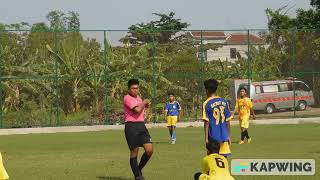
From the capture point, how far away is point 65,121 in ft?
112

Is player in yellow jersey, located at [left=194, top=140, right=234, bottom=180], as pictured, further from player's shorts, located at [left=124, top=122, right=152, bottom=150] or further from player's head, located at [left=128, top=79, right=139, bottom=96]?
player's head, located at [left=128, top=79, right=139, bottom=96]

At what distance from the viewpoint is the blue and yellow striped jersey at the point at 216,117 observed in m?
11.2

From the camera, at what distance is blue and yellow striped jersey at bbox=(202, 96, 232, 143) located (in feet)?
36.7

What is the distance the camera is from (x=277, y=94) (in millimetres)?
39250

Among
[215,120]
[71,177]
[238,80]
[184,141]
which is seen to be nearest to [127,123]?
[71,177]

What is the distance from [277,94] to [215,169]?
31477mm

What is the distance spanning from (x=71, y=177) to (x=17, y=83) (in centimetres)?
2028

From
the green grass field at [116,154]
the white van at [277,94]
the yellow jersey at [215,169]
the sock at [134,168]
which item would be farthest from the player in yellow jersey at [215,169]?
the white van at [277,94]

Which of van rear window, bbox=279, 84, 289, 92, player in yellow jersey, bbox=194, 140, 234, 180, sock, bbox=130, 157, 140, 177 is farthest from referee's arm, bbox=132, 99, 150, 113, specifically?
van rear window, bbox=279, 84, 289, 92

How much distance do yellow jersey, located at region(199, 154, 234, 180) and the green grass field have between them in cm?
484

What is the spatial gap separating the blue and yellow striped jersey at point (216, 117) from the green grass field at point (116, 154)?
215 centimetres

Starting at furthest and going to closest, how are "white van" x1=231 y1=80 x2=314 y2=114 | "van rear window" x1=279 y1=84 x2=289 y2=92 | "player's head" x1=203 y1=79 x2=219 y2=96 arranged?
1. "van rear window" x1=279 y1=84 x2=289 y2=92
2. "white van" x1=231 y1=80 x2=314 y2=114
3. "player's head" x1=203 y1=79 x2=219 y2=96

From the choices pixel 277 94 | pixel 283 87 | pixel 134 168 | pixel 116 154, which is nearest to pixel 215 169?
pixel 134 168

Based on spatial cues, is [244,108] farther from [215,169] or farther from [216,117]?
[215,169]
